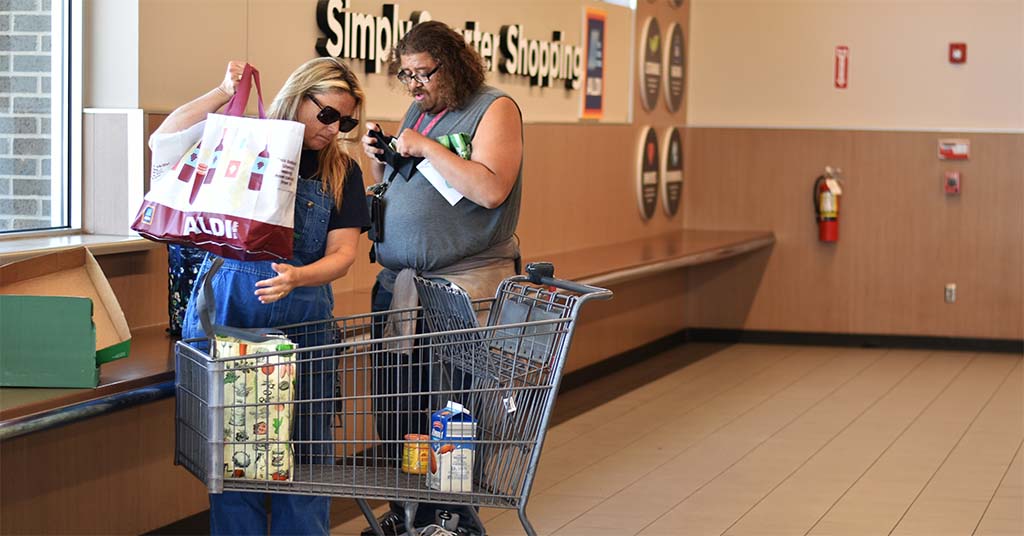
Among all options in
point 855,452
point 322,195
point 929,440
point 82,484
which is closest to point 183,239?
point 322,195

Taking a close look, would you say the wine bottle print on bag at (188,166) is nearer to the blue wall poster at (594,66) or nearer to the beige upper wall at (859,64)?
the blue wall poster at (594,66)

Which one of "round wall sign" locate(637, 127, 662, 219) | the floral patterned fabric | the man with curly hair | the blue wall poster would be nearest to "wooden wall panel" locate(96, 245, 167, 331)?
the floral patterned fabric

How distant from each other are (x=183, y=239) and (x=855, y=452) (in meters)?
3.57

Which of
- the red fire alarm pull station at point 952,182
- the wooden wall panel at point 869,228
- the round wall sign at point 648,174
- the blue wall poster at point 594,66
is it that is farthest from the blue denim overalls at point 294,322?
the red fire alarm pull station at point 952,182

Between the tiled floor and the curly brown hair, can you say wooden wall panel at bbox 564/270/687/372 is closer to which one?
the tiled floor

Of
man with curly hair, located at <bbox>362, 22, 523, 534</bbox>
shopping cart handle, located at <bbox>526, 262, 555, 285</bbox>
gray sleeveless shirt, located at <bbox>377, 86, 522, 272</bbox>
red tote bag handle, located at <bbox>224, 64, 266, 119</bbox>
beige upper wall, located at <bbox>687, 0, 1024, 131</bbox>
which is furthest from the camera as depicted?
beige upper wall, located at <bbox>687, 0, 1024, 131</bbox>

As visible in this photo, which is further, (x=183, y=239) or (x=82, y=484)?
(x=82, y=484)

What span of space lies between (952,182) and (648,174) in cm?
207

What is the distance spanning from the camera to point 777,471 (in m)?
5.16

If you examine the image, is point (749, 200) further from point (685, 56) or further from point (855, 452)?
point (855, 452)

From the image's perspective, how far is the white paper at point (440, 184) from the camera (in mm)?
3666

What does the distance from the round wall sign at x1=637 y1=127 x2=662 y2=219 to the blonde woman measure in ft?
15.4

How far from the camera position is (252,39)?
432 cm

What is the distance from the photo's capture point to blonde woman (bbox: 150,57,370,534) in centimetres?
311
